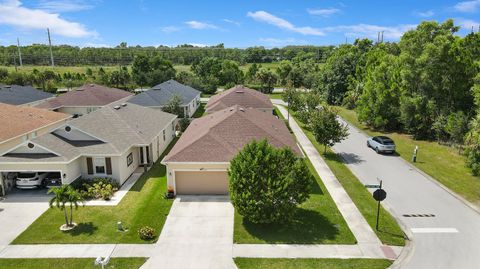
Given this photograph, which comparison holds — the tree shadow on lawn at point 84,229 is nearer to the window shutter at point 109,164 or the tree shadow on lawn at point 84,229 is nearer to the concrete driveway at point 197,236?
the concrete driveway at point 197,236

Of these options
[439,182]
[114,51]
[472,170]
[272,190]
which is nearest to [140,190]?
[272,190]

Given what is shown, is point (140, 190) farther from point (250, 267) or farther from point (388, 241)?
point (388, 241)

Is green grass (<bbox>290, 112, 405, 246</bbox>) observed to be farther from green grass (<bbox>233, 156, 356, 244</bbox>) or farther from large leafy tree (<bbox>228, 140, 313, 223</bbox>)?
large leafy tree (<bbox>228, 140, 313, 223</bbox>)

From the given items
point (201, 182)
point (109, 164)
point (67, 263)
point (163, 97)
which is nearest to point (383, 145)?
point (201, 182)

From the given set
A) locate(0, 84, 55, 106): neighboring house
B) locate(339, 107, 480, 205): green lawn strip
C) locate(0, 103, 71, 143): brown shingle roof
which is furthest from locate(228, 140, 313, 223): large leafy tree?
locate(0, 84, 55, 106): neighboring house

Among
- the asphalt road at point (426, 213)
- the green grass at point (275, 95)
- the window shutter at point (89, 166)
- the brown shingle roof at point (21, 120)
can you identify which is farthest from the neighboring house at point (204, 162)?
the green grass at point (275, 95)
